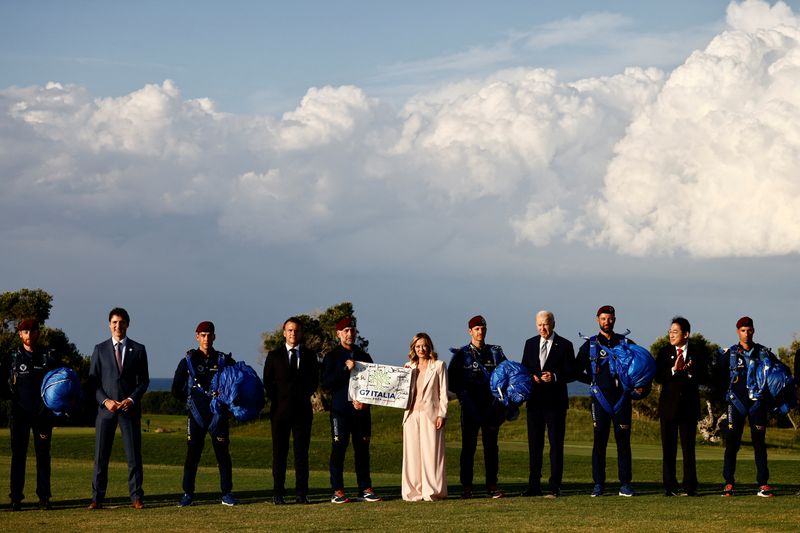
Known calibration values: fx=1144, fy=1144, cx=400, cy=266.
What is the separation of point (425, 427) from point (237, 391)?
2583mm

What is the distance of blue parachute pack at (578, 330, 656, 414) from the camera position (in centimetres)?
1515

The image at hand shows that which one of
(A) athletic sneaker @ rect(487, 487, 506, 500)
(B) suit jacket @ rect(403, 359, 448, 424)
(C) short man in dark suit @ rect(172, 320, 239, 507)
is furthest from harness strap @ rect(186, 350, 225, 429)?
(A) athletic sneaker @ rect(487, 487, 506, 500)

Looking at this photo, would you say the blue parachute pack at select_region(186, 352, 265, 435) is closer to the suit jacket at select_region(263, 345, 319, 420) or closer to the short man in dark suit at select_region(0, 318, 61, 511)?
the suit jacket at select_region(263, 345, 319, 420)

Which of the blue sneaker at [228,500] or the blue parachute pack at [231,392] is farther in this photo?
the blue sneaker at [228,500]

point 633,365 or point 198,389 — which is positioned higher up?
point 633,365

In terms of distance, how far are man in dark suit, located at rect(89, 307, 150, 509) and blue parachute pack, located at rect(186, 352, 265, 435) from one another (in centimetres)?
72

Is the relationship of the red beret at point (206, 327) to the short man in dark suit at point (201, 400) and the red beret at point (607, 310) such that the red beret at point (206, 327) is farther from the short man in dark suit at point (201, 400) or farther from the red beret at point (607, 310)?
the red beret at point (607, 310)

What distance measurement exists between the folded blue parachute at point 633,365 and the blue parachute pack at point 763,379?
1107mm

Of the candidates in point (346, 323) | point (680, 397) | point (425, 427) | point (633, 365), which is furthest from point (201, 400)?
point (680, 397)

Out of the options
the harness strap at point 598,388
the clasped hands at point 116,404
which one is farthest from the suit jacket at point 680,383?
the clasped hands at point 116,404

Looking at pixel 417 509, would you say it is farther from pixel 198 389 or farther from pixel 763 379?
pixel 763 379

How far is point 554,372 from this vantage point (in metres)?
15.5

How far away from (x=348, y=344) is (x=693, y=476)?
4940mm

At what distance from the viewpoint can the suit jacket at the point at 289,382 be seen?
15055 millimetres
